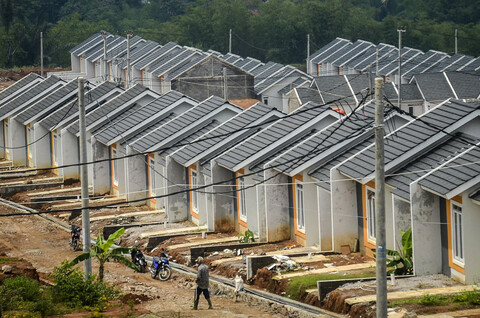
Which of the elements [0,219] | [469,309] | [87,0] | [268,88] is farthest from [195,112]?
[87,0]

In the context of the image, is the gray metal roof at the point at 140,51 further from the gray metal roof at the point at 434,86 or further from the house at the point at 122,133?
the house at the point at 122,133

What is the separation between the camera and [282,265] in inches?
1091

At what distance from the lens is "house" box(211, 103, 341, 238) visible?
32.2m

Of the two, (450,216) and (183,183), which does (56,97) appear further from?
(450,216)

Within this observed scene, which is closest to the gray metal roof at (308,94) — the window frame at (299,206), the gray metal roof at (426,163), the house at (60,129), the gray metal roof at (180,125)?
the house at (60,129)

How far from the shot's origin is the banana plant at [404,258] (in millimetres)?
25969

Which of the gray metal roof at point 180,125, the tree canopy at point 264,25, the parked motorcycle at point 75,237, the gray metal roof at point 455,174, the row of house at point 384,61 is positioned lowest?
the parked motorcycle at point 75,237

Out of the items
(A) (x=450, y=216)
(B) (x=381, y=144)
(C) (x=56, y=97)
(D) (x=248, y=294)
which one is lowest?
(D) (x=248, y=294)

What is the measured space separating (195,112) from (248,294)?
582 inches

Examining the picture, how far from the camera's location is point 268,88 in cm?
7869

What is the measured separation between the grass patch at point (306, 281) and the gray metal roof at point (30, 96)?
31083 millimetres

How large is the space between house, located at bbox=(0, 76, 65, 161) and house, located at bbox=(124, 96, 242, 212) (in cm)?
1445

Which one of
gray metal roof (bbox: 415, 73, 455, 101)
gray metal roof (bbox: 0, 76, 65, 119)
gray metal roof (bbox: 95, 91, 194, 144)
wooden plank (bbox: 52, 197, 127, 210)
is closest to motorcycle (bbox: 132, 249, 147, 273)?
wooden plank (bbox: 52, 197, 127, 210)

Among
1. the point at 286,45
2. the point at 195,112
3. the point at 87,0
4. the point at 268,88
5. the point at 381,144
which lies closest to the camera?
the point at 381,144
